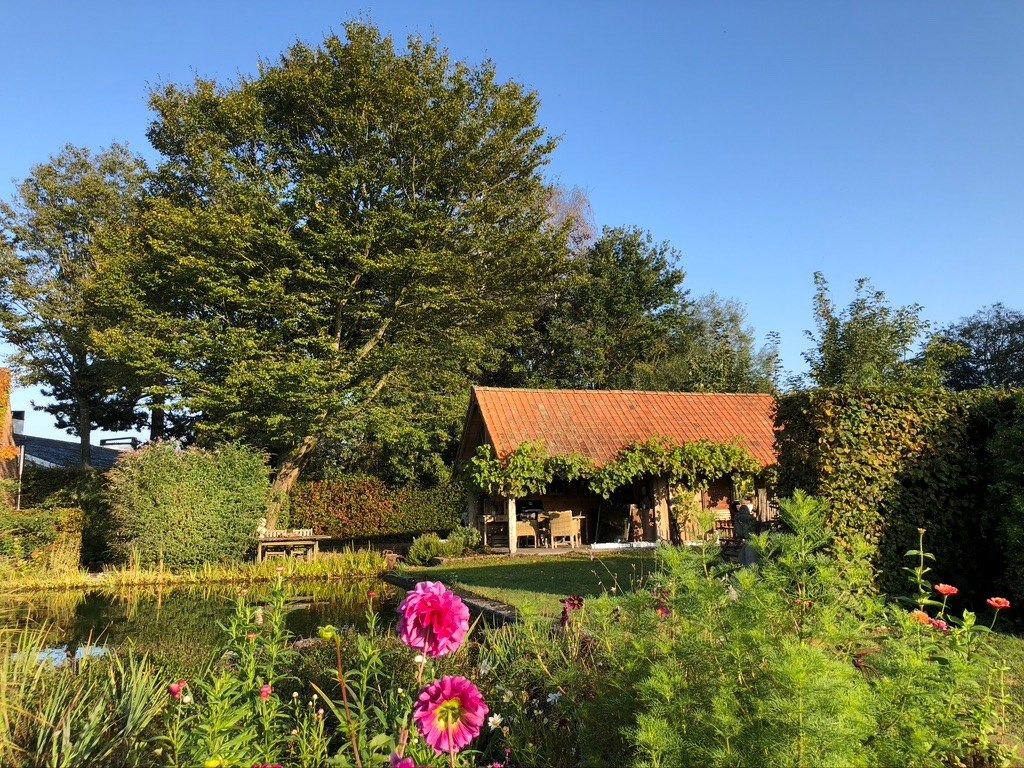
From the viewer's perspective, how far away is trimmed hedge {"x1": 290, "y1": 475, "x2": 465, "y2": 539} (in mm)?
22406

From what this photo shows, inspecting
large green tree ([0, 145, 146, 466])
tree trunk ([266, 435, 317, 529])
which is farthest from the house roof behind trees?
tree trunk ([266, 435, 317, 529])

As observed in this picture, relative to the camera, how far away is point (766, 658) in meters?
2.52

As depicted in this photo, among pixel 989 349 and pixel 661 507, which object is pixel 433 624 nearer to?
pixel 661 507

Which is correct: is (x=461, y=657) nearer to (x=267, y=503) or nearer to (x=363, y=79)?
(x=267, y=503)

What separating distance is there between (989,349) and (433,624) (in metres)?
47.8

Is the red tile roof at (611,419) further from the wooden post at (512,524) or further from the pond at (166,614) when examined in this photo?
the pond at (166,614)

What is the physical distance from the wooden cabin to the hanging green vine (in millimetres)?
313

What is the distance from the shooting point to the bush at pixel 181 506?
1625 cm

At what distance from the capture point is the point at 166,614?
10.9 meters

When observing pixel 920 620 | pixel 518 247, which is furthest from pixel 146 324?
pixel 920 620

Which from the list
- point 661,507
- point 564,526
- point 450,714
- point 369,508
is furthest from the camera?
point 369,508

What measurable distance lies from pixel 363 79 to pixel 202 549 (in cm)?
1424

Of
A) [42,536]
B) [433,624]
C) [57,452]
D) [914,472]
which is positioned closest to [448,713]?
[433,624]

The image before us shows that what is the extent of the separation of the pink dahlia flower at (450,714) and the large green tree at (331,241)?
19.3m
